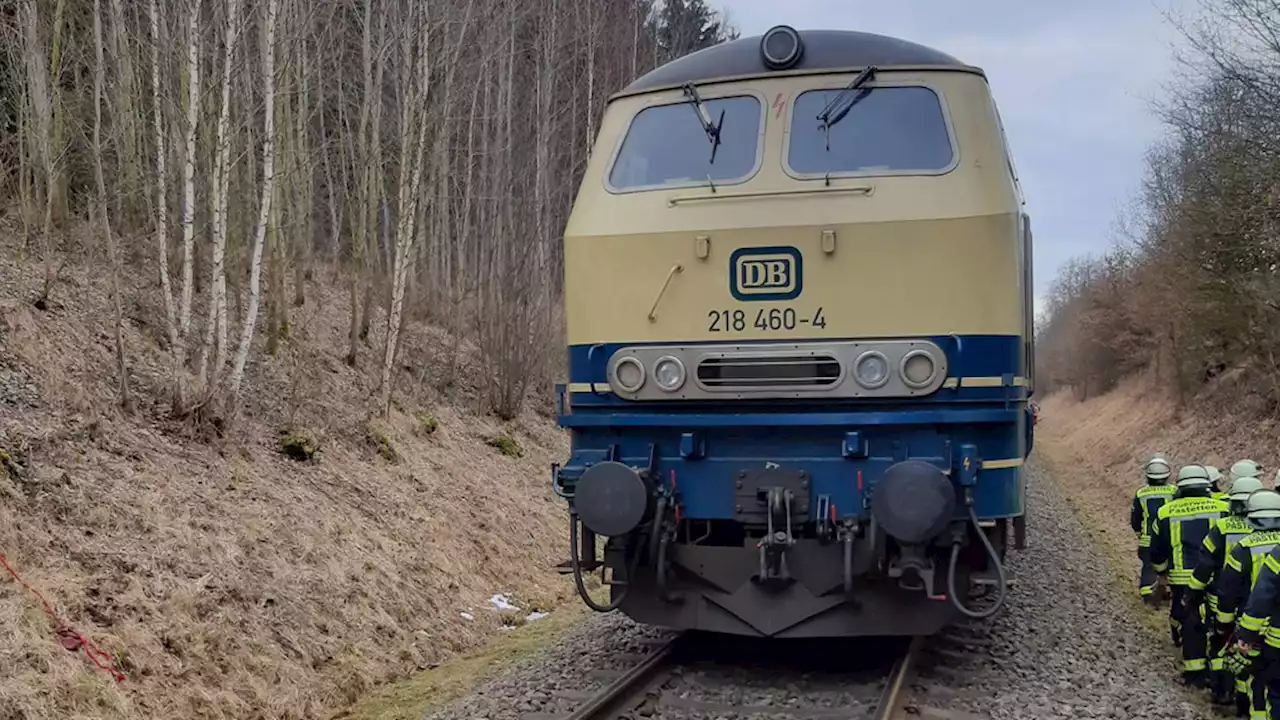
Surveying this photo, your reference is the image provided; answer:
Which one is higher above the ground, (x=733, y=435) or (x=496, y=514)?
(x=733, y=435)

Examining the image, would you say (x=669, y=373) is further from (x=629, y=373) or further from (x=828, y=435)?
(x=828, y=435)

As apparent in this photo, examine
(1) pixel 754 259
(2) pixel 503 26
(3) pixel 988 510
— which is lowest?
(3) pixel 988 510

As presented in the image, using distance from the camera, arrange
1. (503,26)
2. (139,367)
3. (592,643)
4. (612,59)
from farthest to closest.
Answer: (612,59) < (503,26) < (139,367) < (592,643)

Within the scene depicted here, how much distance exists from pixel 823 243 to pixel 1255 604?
2.90 meters

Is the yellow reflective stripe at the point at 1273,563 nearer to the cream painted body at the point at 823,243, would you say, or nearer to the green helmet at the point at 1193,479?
the cream painted body at the point at 823,243

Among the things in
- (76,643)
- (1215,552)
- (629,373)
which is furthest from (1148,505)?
(76,643)

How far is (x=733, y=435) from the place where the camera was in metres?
6.33

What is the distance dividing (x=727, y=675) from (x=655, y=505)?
1384 mm

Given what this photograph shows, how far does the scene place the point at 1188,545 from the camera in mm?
7535

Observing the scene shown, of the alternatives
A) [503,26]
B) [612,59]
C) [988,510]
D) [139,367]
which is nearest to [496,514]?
[139,367]

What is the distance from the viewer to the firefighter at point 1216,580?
6.59 meters

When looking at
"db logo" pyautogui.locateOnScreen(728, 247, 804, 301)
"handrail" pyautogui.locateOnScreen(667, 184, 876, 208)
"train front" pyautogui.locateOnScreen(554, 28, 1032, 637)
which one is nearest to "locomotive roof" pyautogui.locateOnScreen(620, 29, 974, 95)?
"train front" pyautogui.locateOnScreen(554, 28, 1032, 637)

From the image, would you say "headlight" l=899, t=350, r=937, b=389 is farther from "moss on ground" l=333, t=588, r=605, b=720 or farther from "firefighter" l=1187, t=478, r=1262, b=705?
"moss on ground" l=333, t=588, r=605, b=720

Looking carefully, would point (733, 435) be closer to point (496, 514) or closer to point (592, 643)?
point (592, 643)
